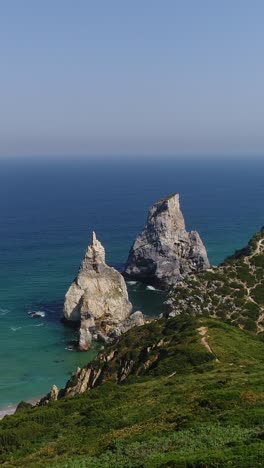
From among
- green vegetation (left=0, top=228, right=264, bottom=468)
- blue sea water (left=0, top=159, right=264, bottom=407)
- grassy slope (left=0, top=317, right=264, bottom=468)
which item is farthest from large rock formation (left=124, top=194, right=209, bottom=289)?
grassy slope (left=0, top=317, right=264, bottom=468)

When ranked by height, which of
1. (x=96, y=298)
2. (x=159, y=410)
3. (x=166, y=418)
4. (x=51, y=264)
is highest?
(x=166, y=418)

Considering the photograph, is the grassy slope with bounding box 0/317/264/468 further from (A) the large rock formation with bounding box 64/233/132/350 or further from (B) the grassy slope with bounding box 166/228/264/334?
(A) the large rock formation with bounding box 64/233/132/350

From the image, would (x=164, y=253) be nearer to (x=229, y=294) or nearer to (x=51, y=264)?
(x=51, y=264)

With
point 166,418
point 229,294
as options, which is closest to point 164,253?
point 229,294

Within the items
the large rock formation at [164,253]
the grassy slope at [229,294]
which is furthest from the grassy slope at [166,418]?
the large rock formation at [164,253]

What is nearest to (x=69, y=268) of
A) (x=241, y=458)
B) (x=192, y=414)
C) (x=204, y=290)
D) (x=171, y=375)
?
(x=204, y=290)

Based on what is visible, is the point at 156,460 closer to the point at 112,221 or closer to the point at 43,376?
the point at 43,376

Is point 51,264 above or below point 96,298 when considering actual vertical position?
below
